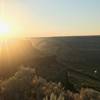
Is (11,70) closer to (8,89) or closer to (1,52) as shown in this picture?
(1,52)

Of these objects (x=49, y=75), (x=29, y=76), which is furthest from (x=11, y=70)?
(x=29, y=76)

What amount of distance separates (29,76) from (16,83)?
242 cm

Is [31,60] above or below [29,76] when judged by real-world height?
below

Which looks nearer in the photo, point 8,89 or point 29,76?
point 8,89

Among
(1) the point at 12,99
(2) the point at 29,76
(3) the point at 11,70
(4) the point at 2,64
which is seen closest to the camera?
(1) the point at 12,99

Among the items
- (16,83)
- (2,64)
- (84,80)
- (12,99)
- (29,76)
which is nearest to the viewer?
(12,99)

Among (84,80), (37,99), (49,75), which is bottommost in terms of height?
(84,80)

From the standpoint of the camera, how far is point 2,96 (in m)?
18.4

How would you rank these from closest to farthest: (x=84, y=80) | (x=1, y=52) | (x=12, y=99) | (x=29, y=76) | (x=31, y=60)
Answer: (x=12, y=99) < (x=29, y=76) < (x=1, y=52) < (x=31, y=60) < (x=84, y=80)

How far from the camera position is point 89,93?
18.5 metres

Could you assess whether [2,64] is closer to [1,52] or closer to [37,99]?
[1,52]

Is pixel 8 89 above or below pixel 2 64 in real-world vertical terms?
above

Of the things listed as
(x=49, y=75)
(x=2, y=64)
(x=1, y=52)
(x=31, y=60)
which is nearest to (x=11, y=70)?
(x=2, y=64)

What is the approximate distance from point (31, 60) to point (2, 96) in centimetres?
3843
